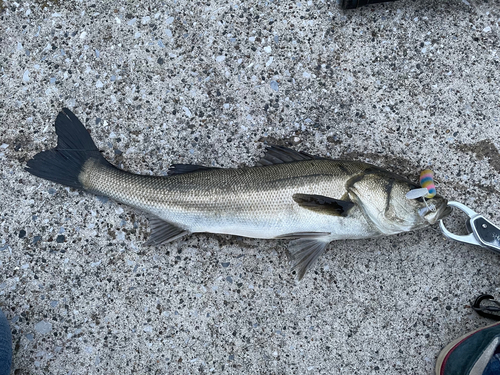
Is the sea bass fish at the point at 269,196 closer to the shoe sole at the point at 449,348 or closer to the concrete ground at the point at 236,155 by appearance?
the concrete ground at the point at 236,155

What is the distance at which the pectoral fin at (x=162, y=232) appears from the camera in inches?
109

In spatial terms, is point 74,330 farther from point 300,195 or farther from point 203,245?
point 300,195

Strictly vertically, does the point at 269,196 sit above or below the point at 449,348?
above

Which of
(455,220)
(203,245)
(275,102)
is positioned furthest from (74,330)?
(455,220)

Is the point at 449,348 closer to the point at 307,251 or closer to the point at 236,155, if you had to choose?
the point at 307,251

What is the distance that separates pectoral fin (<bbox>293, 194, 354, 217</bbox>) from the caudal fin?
153cm

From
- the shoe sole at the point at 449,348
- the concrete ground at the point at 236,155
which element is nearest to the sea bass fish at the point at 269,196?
the concrete ground at the point at 236,155

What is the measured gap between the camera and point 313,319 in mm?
2826

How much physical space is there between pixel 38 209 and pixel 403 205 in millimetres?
2852

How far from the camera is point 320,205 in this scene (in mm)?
2494

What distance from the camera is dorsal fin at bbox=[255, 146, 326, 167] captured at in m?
2.70

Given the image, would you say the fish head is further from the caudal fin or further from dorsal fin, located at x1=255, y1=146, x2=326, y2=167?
the caudal fin

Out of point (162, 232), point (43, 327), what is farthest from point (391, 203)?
point (43, 327)

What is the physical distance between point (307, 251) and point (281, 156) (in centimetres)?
74
